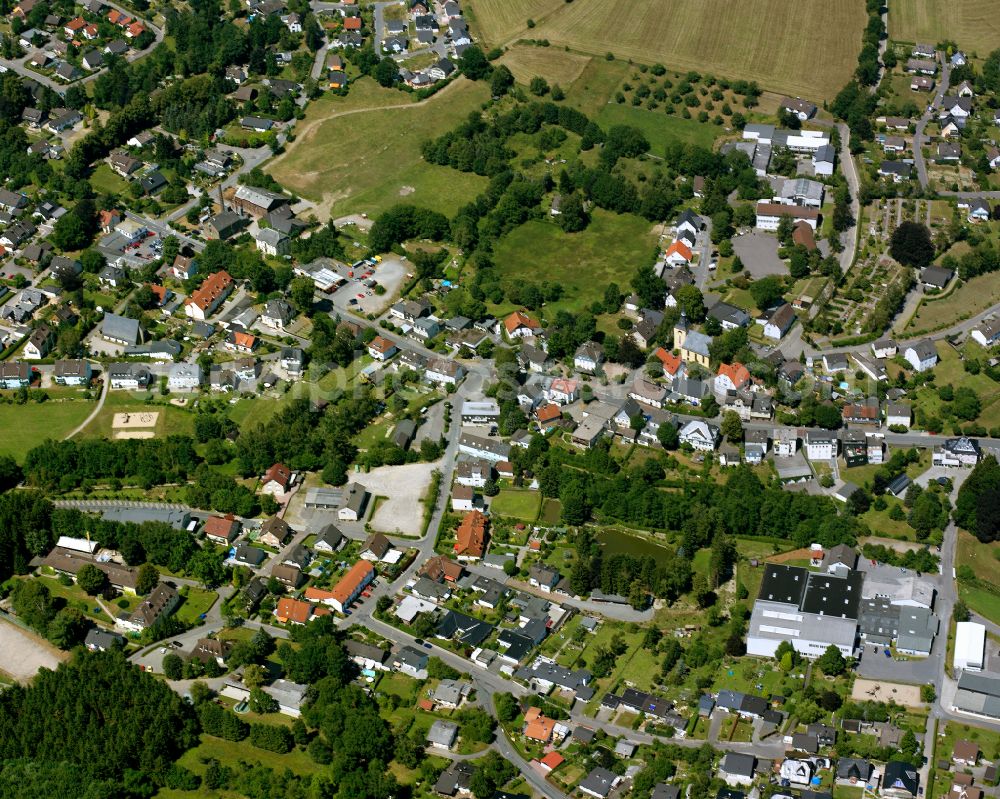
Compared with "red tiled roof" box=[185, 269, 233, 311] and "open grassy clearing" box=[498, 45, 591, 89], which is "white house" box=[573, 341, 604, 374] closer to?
"red tiled roof" box=[185, 269, 233, 311]

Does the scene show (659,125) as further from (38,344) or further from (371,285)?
(38,344)

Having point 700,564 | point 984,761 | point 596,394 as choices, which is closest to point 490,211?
point 596,394

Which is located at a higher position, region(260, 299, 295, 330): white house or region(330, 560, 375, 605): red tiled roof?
region(260, 299, 295, 330): white house

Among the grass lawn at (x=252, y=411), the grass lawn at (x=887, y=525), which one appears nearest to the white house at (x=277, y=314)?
the grass lawn at (x=252, y=411)

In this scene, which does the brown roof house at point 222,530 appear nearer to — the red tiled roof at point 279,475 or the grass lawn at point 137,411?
the red tiled roof at point 279,475

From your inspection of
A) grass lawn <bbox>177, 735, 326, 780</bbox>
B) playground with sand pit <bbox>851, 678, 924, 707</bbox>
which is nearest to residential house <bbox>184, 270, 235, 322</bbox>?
grass lawn <bbox>177, 735, 326, 780</bbox>

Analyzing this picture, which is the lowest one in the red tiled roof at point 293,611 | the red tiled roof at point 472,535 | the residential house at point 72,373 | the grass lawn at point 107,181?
the residential house at point 72,373

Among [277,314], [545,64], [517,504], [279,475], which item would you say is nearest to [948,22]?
[545,64]
